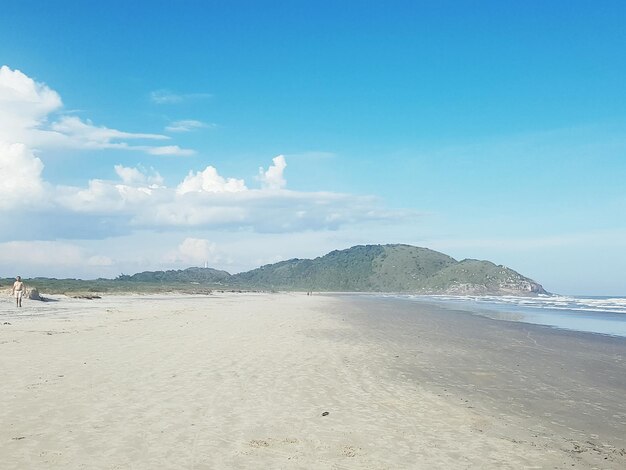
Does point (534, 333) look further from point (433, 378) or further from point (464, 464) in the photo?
point (464, 464)

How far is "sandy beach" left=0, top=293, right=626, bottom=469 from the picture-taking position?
8344mm

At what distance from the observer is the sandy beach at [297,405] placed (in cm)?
834

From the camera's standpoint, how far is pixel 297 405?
37.8 ft

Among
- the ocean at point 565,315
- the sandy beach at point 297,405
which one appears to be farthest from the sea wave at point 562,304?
the sandy beach at point 297,405

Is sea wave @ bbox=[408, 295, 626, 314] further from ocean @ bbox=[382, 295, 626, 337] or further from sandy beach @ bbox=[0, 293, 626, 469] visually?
sandy beach @ bbox=[0, 293, 626, 469]

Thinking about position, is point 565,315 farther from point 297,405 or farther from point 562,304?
point 297,405

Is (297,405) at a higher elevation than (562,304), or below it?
below

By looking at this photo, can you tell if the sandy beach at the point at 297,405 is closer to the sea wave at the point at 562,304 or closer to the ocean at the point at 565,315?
the ocean at the point at 565,315

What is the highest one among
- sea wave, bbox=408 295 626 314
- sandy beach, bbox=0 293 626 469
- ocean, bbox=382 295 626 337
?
sea wave, bbox=408 295 626 314

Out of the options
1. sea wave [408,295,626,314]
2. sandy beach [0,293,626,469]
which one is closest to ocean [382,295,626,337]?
sea wave [408,295,626,314]

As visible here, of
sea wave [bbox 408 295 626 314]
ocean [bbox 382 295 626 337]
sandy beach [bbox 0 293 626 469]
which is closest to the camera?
sandy beach [bbox 0 293 626 469]

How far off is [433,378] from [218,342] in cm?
996

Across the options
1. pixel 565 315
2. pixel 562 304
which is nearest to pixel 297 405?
pixel 565 315

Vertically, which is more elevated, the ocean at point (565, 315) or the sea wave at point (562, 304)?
the sea wave at point (562, 304)
